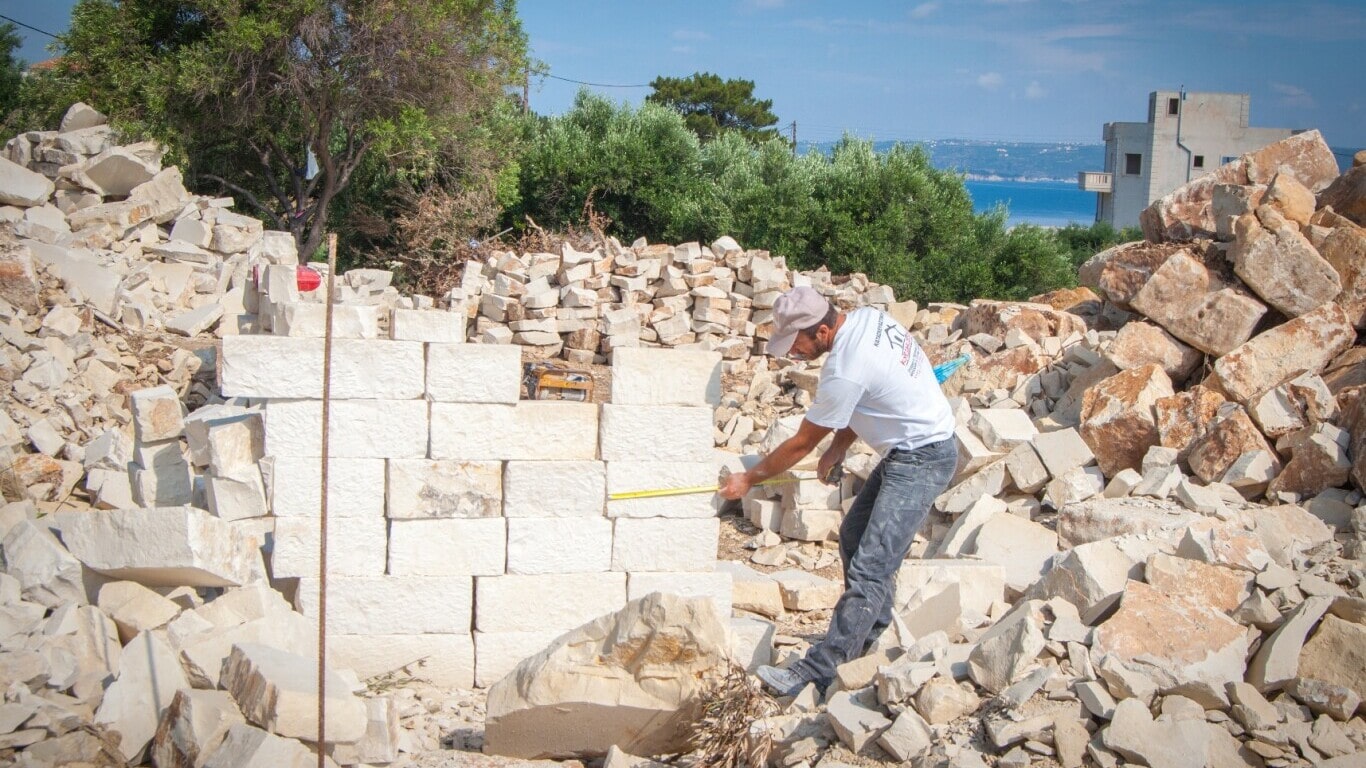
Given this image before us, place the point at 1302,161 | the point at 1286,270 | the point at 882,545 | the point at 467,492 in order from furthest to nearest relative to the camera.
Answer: the point at 1302,161, the point at 1286,270, the point at 467,492, the point at 882,545

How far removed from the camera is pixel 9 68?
2353 centimetres

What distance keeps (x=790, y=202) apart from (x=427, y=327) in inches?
509

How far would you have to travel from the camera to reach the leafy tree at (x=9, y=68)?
837 inches

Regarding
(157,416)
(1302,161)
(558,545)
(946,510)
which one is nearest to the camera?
(558,545)

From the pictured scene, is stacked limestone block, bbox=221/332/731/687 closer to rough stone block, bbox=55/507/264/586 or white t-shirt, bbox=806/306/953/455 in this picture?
rough stone block, bbox=55/507/264/586

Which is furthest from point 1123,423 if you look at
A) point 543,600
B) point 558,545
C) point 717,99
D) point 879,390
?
point 717,99

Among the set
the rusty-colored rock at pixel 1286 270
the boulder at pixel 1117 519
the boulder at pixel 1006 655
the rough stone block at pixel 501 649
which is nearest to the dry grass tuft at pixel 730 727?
the boulder at pixel 1006 655

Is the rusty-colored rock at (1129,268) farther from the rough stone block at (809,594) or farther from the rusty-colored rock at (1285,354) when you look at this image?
the rough stone block at (809,594)

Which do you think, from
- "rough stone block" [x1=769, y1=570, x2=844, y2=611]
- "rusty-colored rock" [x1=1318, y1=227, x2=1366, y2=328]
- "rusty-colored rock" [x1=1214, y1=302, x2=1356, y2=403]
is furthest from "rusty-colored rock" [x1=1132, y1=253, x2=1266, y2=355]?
"rough stone block" [x1=769, y1=570, x2=844, y2=611]

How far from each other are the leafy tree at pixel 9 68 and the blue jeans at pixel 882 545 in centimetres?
2179

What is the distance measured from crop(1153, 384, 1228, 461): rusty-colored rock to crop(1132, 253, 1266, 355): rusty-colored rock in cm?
86

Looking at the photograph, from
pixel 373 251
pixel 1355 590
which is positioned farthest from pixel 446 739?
pixel 373 251

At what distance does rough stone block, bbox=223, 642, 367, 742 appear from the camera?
4148 millimetres

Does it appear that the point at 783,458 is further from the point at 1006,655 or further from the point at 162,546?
the point at 162,546
